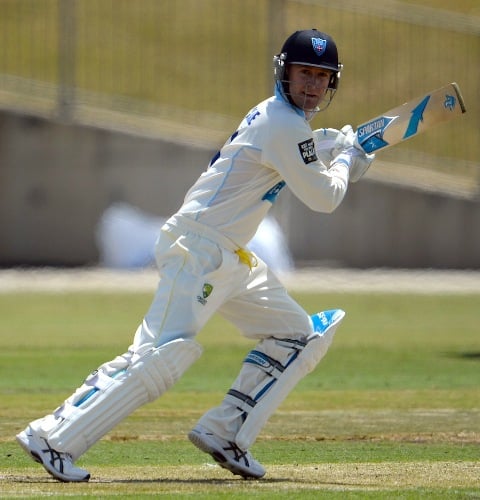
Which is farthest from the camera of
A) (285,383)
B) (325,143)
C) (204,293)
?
(325,143)

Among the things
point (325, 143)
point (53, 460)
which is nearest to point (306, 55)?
point (325, 143)

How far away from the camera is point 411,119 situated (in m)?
7.68

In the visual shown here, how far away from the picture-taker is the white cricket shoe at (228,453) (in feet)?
24.1

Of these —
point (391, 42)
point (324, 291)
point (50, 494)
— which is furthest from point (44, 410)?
point (391, 42)

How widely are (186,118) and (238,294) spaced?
17.9 m

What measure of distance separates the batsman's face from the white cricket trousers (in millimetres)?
790

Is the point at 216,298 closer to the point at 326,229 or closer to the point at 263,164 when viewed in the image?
the point at 263,164

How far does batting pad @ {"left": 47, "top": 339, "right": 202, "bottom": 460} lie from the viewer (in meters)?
6.98

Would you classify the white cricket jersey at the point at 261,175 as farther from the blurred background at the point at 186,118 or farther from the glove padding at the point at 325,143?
the blurred background at the point at 186,118

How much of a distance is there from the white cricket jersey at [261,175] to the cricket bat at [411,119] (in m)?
0.31

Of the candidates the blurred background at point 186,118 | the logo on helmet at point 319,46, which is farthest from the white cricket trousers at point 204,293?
the blurred background at point 186,118

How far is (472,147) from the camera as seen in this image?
2462 cm

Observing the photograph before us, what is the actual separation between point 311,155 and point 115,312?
11.0 metres

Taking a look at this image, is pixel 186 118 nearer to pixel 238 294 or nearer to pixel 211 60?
pixel 211 60
